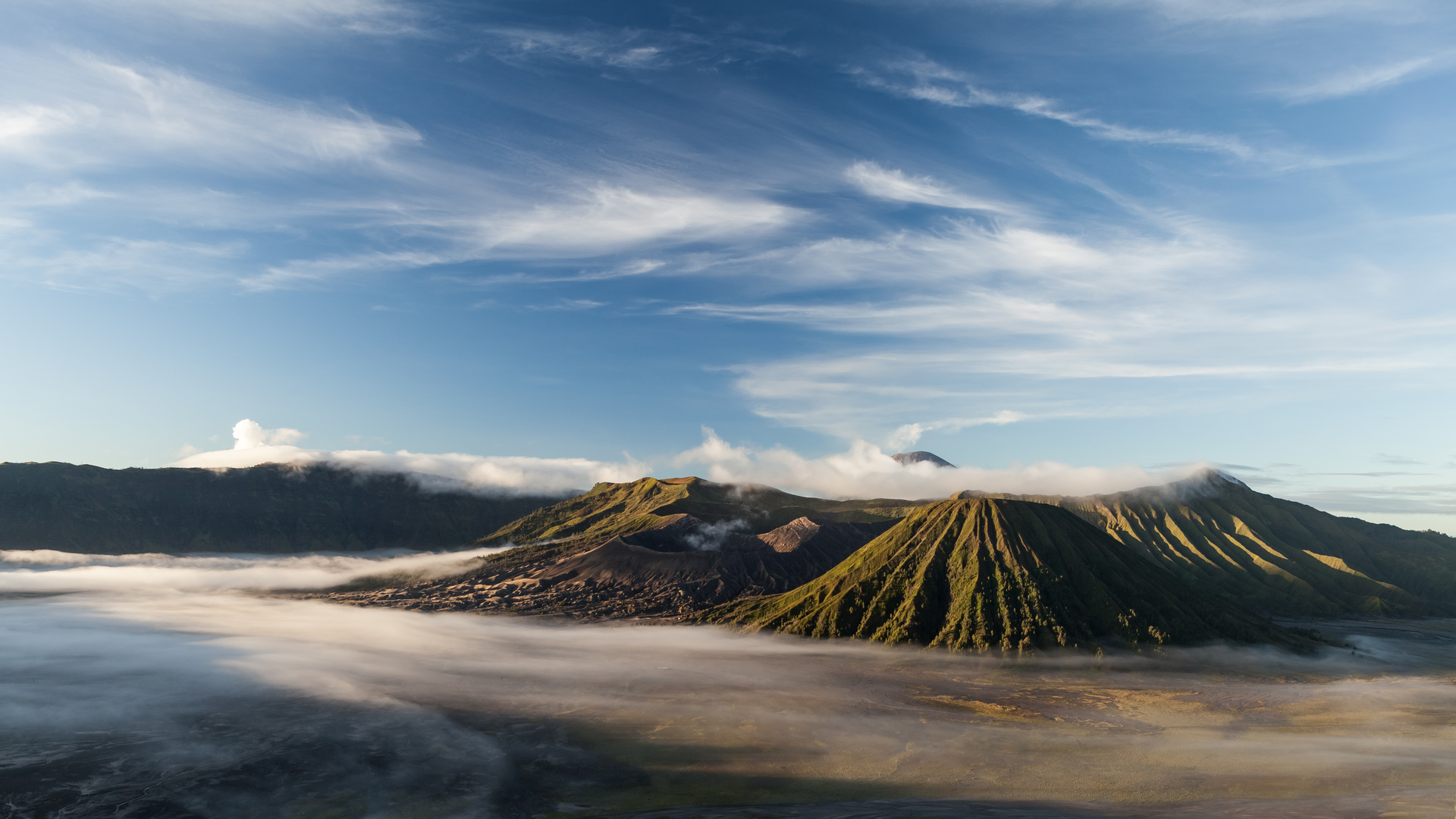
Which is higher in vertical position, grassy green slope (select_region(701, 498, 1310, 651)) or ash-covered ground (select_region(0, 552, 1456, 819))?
grassy green slope (select_region(701, 498, 1310, 651))

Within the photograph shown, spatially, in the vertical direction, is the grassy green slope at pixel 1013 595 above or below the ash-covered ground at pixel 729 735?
above

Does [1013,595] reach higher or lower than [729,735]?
higher

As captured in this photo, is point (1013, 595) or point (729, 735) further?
point (1013, 595)

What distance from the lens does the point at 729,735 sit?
341 ft

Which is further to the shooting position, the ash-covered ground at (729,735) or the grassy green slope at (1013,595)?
the grassy green slope at (1013,595)

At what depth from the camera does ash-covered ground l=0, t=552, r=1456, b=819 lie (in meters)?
80.4

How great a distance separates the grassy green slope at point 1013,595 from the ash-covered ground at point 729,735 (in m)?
8.28

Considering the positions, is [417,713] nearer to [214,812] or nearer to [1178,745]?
[214,812]

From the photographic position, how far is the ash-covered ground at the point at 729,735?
80375 millimetres

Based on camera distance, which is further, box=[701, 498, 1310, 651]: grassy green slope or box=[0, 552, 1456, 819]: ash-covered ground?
box=[701, 498, 1310, 651]: grassy green slope

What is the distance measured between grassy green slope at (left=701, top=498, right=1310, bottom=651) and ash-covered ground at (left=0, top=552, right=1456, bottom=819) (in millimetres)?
8280

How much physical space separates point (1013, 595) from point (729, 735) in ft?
312

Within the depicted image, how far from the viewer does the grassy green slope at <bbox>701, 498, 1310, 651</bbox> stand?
164 m

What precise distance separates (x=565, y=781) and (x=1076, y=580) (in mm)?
137324
